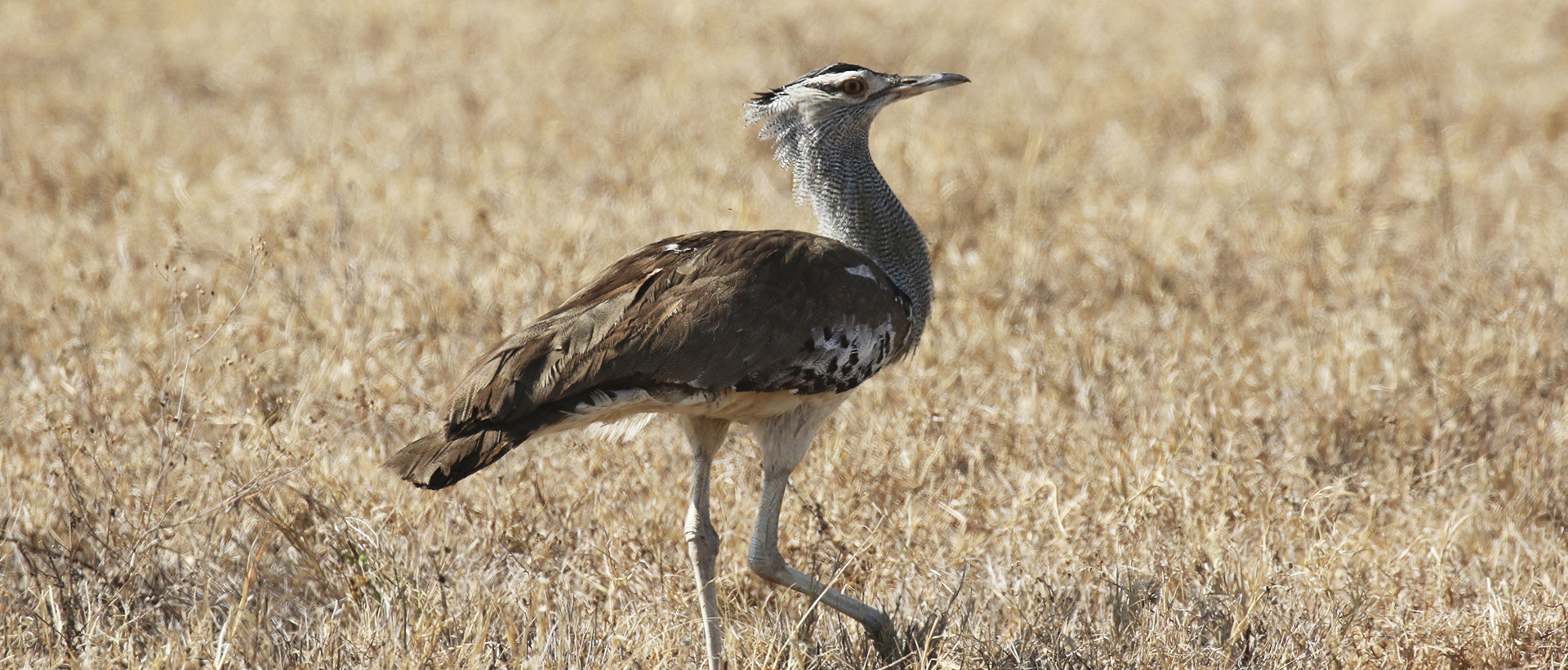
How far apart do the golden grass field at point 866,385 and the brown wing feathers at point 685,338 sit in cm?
41

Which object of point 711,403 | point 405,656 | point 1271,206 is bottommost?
point 1271,206

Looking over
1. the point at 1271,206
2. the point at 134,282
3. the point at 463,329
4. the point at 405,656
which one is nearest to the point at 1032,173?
the point at 1271,206

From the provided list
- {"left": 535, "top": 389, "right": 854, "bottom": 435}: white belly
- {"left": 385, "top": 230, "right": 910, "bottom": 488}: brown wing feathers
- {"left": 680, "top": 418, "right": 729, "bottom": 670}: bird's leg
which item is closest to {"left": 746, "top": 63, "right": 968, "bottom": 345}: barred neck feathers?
{"left": 385, "top": 230, "right": 910, "bottom": 488}: brown wing feathers

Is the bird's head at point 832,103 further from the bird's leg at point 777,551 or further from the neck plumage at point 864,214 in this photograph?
the bird's leg at point 777,551

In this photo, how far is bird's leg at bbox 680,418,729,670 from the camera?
3.43 metres

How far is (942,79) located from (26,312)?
347cm

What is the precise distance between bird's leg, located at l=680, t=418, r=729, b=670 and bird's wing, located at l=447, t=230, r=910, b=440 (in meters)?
0.33

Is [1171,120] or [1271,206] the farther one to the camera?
[1171,120]

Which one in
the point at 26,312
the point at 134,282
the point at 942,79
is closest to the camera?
the point at 942,79

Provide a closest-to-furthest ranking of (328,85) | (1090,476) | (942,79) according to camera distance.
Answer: (942,79)
(1090,476)
(328,85)

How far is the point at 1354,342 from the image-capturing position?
4969 mm

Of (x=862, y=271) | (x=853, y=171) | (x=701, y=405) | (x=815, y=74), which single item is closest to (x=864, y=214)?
(x=853, y=171)

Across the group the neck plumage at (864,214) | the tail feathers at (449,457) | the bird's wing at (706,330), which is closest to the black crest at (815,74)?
A: the neck plumage at (864,214)

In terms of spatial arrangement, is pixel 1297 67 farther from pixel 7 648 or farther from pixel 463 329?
pixel 7 648
